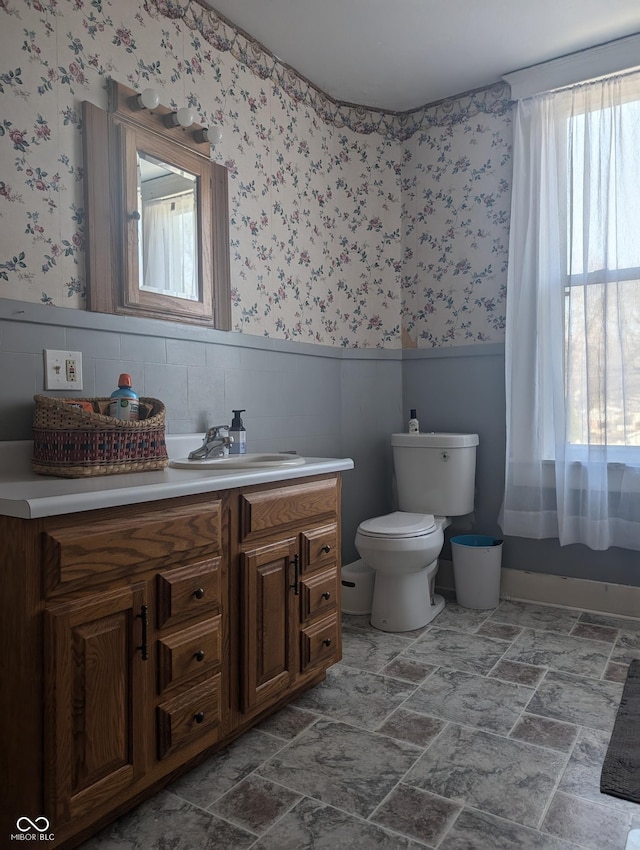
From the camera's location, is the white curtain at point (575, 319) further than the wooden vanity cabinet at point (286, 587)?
Yes

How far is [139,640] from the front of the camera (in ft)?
4.47

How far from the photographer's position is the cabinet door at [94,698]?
3.89 ft

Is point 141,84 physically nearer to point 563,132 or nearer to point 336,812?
point 563,132

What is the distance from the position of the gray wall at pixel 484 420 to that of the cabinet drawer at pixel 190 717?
6.18 feet

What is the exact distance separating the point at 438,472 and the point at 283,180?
1.52 m

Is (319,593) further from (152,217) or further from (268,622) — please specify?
(152,217)

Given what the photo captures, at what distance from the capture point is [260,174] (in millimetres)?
2613

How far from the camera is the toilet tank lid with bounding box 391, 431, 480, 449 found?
2.90 meters

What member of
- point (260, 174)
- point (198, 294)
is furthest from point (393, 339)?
point (198, 294)

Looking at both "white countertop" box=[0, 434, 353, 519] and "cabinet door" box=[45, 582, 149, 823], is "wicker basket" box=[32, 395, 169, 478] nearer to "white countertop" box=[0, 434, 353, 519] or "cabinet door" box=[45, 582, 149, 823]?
"white countertop" box=[0, 434, 353, 519]

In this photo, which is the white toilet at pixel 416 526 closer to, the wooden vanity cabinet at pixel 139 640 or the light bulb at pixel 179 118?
the wooden vanity cabinet at pixel 139 640

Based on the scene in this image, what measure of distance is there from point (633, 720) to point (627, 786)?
370 mm

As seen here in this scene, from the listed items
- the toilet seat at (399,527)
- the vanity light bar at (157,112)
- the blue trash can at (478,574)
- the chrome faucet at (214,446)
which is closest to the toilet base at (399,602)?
the toilet seat at (399,527)

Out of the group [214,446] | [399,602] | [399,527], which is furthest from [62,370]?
[399,602]
